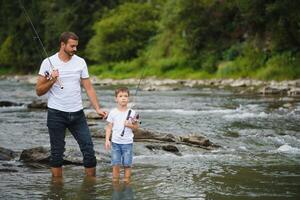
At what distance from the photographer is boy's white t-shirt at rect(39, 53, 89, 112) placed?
8.12 m

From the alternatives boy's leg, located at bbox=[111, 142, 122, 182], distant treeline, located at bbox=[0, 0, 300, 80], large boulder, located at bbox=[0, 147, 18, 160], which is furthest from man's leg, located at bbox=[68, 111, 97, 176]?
distant treeline, located at bbox=[0, 0, 300, 80]

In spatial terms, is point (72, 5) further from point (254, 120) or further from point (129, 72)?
point (254, 120)

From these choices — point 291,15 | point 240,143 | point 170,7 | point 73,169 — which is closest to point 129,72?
point 170,7

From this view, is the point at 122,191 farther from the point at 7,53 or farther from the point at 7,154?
the point at 7,53

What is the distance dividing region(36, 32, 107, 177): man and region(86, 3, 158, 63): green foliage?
2042 inches

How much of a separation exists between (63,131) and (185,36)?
132 feet

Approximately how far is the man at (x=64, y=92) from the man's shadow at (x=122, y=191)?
700 millimetres

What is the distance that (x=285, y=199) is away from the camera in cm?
722

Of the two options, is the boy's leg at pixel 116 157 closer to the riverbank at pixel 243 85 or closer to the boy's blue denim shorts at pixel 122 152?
the boy's blue denim shorts at pixel 122 152

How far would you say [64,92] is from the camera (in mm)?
8164

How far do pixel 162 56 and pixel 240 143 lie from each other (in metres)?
40.7

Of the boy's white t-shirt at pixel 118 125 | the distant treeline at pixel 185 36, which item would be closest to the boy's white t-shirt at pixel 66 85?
the boy's white t-shirt at pixel 118 125

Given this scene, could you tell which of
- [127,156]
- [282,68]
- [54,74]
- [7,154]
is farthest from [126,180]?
[282,68]

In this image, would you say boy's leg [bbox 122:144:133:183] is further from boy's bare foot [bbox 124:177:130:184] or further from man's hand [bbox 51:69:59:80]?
man's hand [bbox 51:69:59:80]
